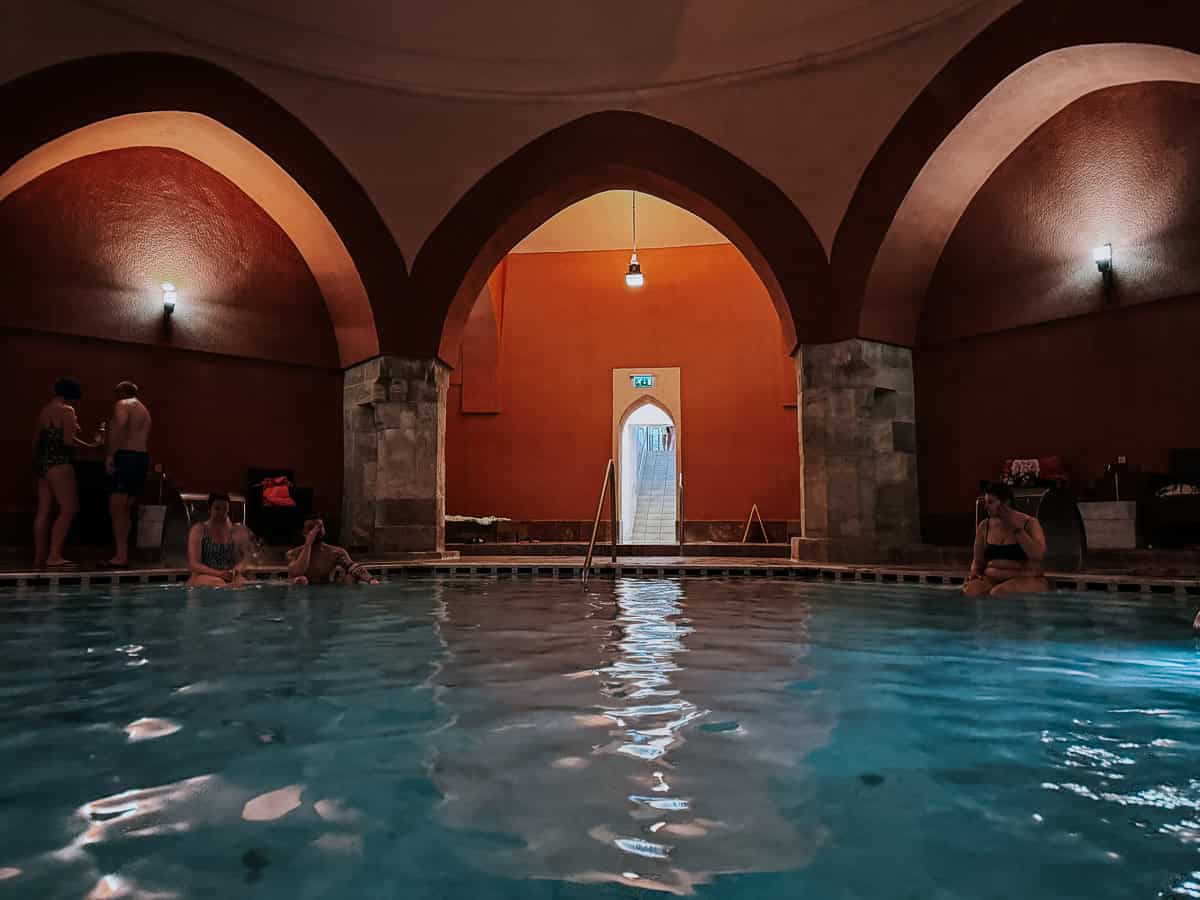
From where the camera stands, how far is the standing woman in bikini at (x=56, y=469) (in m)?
7.05

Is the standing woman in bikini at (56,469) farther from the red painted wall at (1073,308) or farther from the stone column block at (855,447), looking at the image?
the red painted wall at (1073,308)

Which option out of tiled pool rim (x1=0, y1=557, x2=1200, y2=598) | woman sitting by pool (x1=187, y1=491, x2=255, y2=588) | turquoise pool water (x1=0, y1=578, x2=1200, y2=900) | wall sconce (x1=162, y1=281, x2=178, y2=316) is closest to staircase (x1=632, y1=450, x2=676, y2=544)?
tiled pool rim (x1=0, y1=557, x2=1200, y2=598)

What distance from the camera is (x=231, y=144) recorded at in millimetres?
A: 8539

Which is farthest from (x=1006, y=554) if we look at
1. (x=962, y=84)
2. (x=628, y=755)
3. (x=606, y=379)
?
(x=606, y=379)

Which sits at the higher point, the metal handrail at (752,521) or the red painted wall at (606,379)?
the red painted wall at (606,379)

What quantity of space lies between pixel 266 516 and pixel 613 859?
816 cm

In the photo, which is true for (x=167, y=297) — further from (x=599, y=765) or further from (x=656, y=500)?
(x=656, y=500)

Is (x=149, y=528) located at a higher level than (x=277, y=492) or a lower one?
lower

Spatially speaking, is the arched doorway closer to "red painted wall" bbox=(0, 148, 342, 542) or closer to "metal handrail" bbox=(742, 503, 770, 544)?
"metal handrail" bbox=(742, 503, 770, 544)

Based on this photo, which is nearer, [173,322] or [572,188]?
[173,322]

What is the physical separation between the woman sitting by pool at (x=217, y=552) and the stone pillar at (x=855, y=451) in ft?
16.5

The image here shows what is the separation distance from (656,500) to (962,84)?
12084 mm

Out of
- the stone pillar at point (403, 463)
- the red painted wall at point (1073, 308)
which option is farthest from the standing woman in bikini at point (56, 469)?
the red painted wall at point (1073, 308)

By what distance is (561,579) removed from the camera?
7359 millimetres
